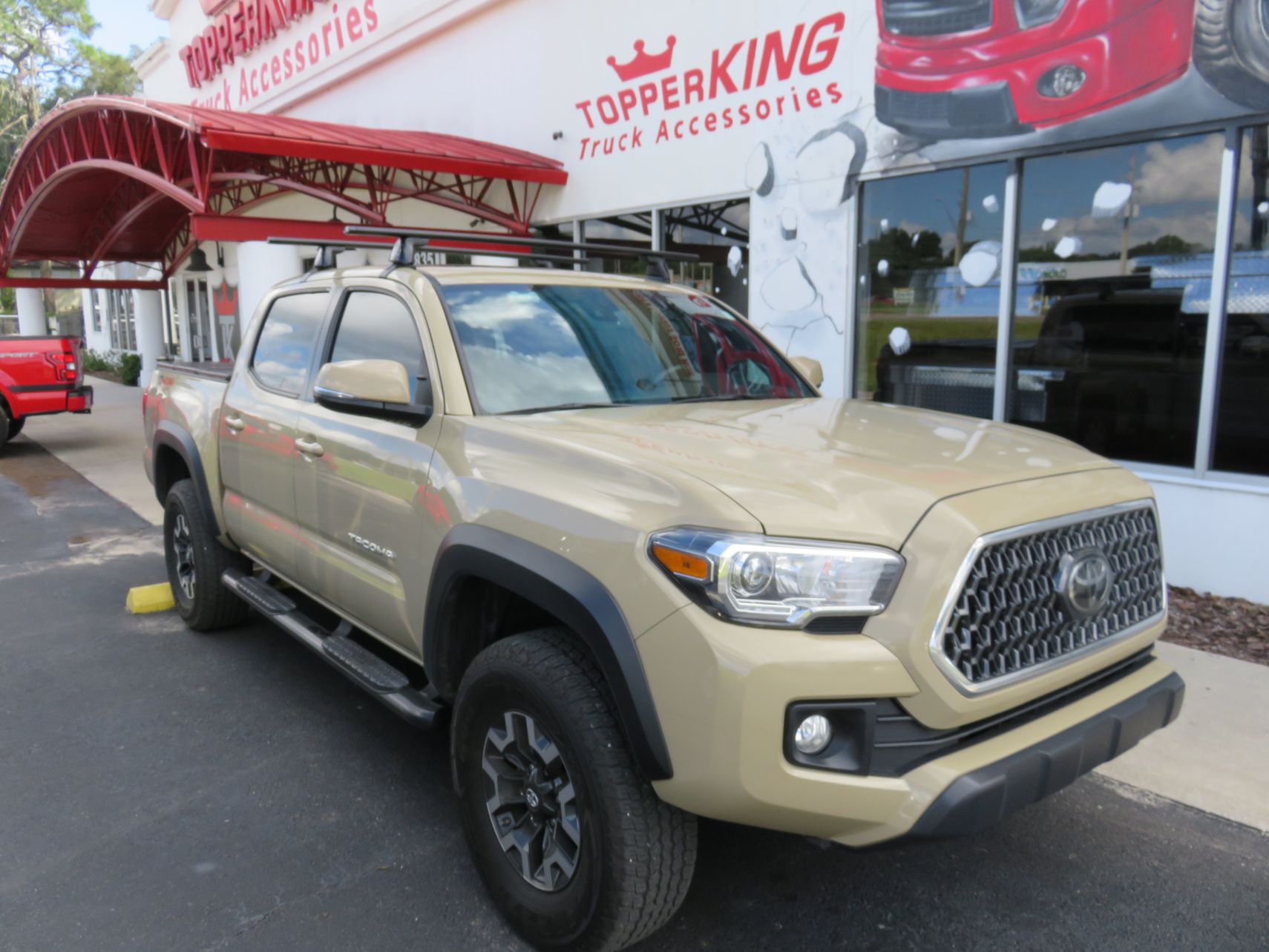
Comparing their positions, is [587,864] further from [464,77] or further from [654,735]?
[464,77]

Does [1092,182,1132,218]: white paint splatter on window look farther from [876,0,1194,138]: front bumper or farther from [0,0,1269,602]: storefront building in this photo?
[876,0,1194,138]: front bumper

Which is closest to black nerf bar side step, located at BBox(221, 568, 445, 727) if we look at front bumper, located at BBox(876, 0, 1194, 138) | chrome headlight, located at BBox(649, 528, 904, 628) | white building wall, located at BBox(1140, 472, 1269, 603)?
chrome headlight, located at BBox(649, 528, 904, 628)

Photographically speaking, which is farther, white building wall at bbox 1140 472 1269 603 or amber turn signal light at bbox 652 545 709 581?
white building wall at bbox 1140 472 1269 603

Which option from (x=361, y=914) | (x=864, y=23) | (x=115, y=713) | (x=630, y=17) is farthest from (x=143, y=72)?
(x=361, y=914)

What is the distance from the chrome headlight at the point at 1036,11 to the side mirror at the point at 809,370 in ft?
12.3

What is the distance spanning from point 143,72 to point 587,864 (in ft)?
90.1

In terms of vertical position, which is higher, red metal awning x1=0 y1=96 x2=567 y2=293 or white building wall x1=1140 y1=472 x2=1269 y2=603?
red metal awning x1=0 y1=96 x2=567 y2=293

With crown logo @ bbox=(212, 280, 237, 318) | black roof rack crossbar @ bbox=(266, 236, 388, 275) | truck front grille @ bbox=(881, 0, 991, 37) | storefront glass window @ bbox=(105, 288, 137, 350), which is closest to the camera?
black roof rack crossbar @ bbox=(266, 236, 388, 275)

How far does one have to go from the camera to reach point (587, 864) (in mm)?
2322

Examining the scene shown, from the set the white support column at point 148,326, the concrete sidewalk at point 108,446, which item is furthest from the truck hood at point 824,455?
the white support column at point 148,326

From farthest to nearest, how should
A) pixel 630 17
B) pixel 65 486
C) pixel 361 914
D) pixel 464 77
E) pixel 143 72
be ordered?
pixel 143 72 < pixel 464 77 < pixel 65 486 < pixel 630 17 < pixel 361 914

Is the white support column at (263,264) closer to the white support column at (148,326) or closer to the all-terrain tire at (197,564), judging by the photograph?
the all-terrain tire at (197,564)

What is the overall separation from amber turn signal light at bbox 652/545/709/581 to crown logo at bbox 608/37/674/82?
800 cm

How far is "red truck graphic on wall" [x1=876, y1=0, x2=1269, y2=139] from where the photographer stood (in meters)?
5.49
